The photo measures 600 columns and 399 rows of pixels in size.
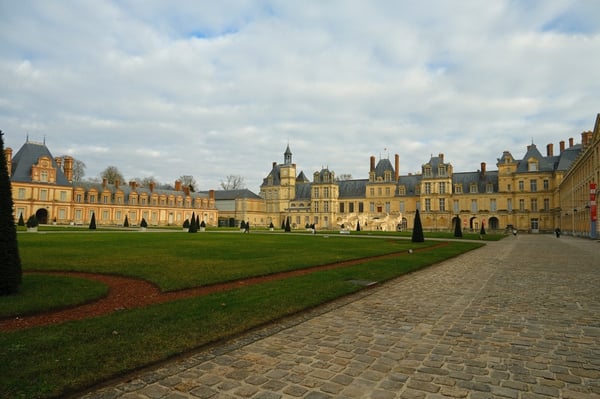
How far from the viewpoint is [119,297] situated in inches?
298

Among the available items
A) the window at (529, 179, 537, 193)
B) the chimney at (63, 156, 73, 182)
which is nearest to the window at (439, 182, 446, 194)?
the window at (529, 179, 537, 193)

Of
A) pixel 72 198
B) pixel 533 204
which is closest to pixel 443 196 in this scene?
pixel 533 204

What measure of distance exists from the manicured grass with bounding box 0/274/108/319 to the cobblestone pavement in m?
3.69

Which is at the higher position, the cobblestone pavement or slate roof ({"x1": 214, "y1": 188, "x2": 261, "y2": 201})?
slate roof ({"x1": 214, "y1": 188, "x2": 261, "y2": 201})

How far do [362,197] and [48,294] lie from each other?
6386cm

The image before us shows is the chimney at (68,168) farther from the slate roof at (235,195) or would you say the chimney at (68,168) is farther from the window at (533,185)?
the window at (533,185)

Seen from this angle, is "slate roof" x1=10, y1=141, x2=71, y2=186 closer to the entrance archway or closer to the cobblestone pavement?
the entrance archway

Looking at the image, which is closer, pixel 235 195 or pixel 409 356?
pixel 409 356

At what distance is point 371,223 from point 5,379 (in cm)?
5421

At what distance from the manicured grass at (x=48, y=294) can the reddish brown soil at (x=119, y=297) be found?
157mm

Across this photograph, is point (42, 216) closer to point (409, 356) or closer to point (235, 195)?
point (235, 195)

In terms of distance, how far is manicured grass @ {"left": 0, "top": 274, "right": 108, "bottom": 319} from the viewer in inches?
247

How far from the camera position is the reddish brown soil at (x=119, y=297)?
5789mm

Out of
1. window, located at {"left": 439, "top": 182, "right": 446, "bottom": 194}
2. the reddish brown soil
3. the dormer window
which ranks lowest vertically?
the reddish brown soil
